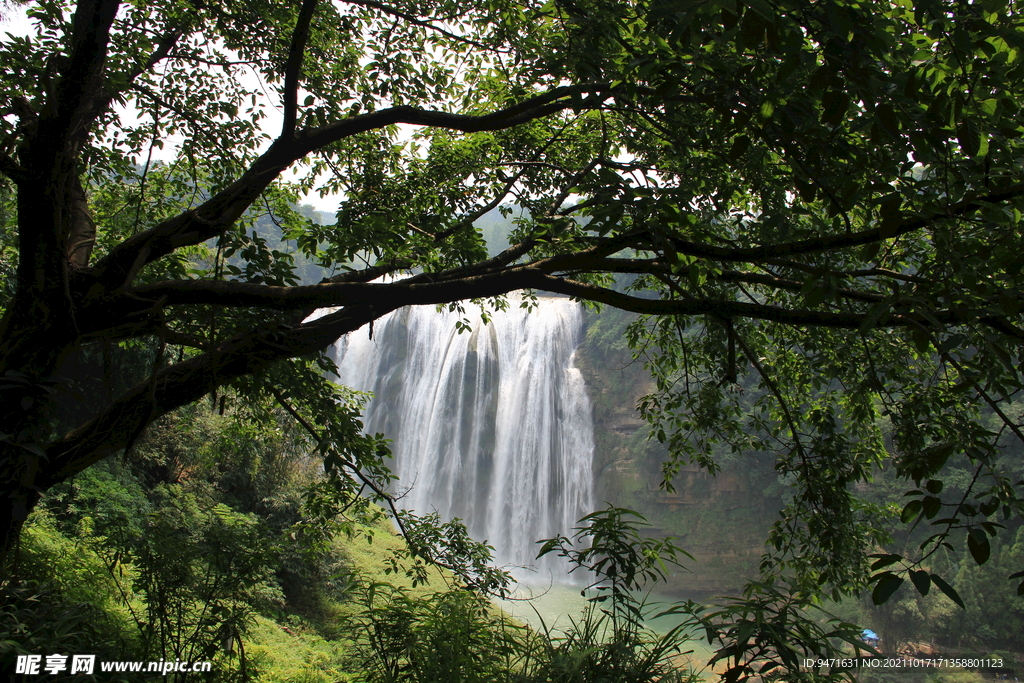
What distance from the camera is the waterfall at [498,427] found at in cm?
2138

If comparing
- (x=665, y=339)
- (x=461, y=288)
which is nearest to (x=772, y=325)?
(x=665, y=339)

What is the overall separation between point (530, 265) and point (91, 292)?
2335 millimetres

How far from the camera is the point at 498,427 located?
22203 mm

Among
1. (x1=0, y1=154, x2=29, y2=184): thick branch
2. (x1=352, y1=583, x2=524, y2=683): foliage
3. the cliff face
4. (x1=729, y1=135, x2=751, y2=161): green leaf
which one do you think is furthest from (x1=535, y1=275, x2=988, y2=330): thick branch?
the cliff face

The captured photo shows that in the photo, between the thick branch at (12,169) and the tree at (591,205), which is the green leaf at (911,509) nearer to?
the tree at (591,205)

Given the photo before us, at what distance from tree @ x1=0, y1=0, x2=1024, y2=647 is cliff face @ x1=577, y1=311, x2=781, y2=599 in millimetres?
17341

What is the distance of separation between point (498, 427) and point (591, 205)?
20156 mm

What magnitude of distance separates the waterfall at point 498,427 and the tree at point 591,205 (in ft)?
53.2

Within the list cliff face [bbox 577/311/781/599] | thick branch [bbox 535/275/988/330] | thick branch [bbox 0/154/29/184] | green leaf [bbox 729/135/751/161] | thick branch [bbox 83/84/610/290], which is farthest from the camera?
cliff face [bbox 577/311/781/599]

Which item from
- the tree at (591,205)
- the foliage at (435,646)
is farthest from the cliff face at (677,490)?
the foliage at (435,646)

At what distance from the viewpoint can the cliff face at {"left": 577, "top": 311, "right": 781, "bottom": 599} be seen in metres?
20.9

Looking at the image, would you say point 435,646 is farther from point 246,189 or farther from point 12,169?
point 12,169

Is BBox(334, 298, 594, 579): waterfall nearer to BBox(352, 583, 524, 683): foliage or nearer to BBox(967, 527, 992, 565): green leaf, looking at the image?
BBox(352, 583, 524, 683): foliage
